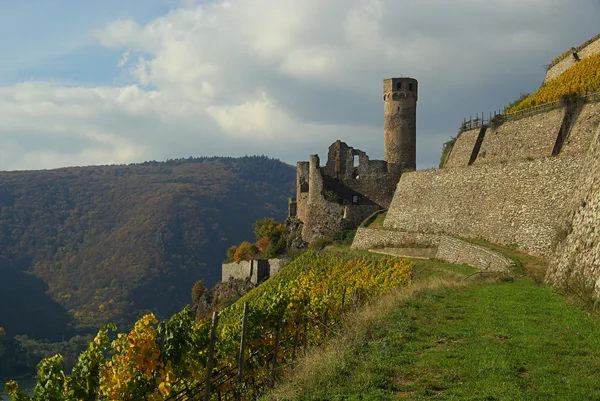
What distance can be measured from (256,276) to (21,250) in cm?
10785

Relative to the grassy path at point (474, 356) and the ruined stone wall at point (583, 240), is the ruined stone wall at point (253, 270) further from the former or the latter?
the grassy path at point (474, 356)

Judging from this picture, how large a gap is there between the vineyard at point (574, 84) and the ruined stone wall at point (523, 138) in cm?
147

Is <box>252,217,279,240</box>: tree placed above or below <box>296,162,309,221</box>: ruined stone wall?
below

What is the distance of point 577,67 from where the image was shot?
38.8 m

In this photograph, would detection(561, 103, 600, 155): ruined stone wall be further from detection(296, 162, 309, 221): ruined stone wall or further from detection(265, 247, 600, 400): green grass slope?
detection(296, 162, 309, 221): ruined stone wall

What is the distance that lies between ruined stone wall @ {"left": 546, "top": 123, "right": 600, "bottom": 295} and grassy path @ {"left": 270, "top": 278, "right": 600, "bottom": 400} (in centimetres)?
89

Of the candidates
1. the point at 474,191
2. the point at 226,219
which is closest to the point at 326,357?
the point at 474,191

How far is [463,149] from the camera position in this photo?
3984 cm

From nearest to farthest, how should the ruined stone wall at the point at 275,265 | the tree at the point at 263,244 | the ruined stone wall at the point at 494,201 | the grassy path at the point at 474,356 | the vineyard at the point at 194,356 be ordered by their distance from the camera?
the grassy path at the point at 474,356, the vineyard at the point at 194,356, the ruined stone wall at the point at 494,201, the ruined stone wall at the point at 275,265, the tree at the point at 263,244

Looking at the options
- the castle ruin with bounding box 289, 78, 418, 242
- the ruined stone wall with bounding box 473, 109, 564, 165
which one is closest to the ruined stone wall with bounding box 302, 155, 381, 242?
the castle ruin with bounding box 289, 78, 418, 242

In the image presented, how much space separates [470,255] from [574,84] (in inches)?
543

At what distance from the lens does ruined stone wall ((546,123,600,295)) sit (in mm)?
14783

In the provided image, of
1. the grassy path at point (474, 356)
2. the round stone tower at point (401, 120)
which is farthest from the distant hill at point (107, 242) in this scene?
the grassy path at point (474, 356)

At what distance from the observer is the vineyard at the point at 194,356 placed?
30.7 feet
